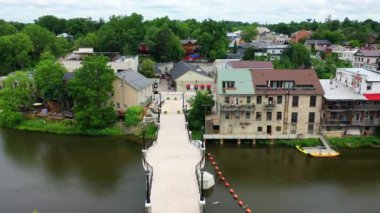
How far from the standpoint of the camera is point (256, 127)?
146 ft

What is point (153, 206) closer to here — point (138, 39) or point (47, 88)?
point (47, 88)

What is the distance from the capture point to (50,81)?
169ft

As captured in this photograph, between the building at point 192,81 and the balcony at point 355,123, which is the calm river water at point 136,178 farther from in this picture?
the building at point 192,81

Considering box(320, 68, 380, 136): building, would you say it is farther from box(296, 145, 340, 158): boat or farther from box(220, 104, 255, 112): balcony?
box(220, 104, 255, 112): balcony

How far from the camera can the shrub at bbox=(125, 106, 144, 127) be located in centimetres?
4744

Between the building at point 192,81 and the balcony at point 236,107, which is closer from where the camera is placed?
the balcony at point 236,107

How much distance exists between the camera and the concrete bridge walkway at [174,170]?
25.2 m

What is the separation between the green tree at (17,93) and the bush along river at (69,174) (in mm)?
3988

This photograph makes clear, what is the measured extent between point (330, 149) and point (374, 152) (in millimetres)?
5129

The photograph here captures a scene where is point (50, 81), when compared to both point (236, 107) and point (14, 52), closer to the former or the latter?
point (236, 107)

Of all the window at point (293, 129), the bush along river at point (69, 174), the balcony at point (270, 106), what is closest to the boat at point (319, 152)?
the window at point (293, 129)

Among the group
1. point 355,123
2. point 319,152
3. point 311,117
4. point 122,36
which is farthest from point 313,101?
point 122,36

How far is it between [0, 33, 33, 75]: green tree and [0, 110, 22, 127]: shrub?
29810 mm

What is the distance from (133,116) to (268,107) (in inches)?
678
